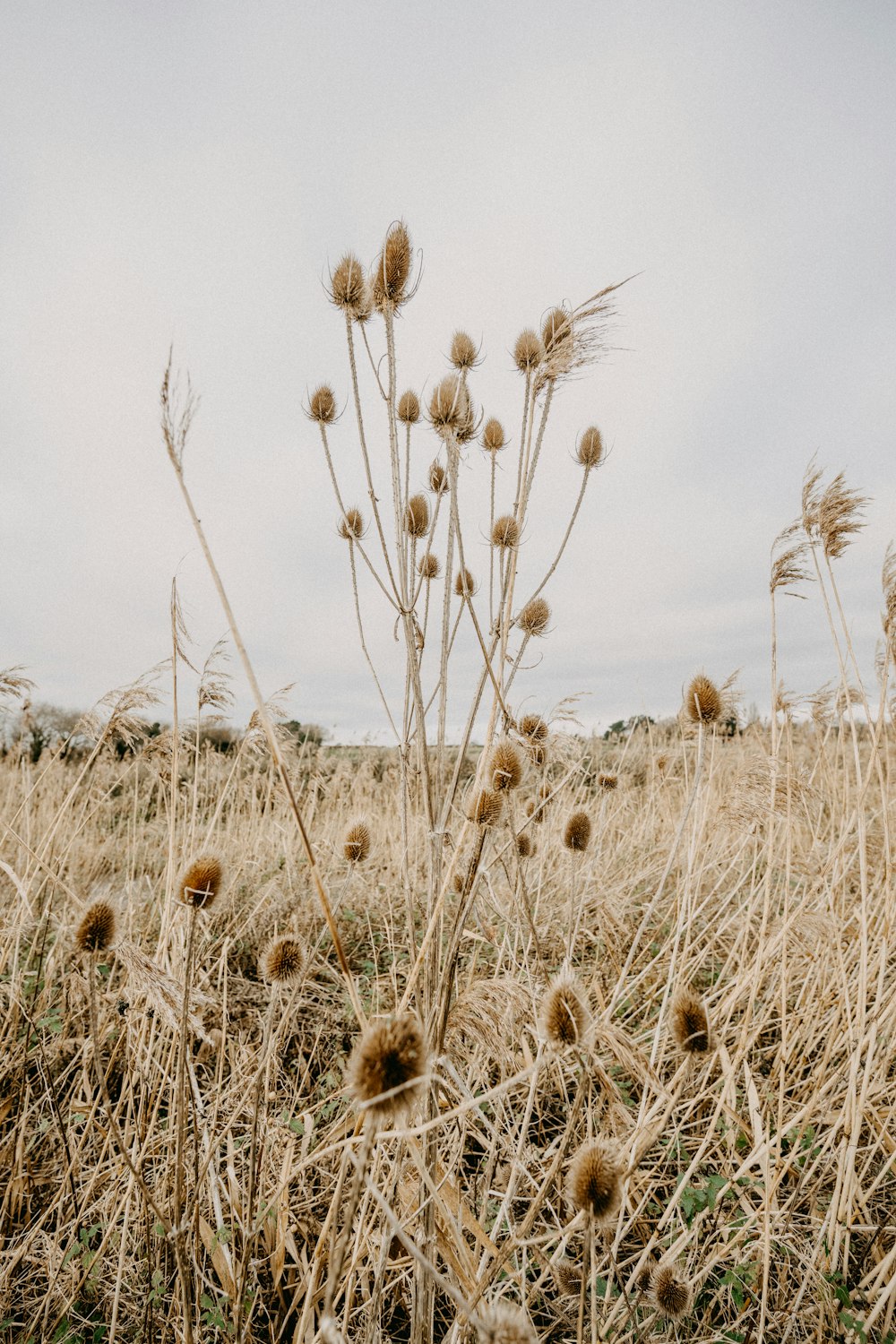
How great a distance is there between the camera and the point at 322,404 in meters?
2.56

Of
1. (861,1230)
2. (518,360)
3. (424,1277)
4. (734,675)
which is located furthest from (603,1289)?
(518,360)

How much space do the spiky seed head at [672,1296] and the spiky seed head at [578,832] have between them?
1.09 metres

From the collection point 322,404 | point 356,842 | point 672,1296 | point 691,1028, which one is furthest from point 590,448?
point 672,1296

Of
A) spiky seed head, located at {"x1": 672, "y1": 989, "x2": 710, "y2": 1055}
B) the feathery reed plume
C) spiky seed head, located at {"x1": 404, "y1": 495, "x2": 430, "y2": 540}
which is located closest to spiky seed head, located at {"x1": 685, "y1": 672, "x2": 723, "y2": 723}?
spiky seed head, located at {"x1": 672, "y1": 989, "x2": 710, "y2": 1055}

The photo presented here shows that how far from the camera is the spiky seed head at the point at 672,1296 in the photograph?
1.44m

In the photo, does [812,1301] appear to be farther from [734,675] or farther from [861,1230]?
[734,675]

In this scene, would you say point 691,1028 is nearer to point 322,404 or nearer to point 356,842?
point 356,842

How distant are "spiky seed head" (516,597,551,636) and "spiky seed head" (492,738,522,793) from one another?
36.6 inches

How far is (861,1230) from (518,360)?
321cm

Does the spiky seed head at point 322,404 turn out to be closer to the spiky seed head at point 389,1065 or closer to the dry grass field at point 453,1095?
the dry grass field at point 453,1095

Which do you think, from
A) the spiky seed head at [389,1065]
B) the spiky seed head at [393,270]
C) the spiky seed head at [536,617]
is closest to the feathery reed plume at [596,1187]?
the spiky seed head at [389,1065]

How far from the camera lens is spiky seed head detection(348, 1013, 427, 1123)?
38.8 inches

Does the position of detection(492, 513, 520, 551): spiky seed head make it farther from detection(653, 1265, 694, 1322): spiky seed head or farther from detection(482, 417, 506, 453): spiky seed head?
detection(653, 1265, 694, 1322): spiky seed head

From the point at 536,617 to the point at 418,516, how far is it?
71cm
